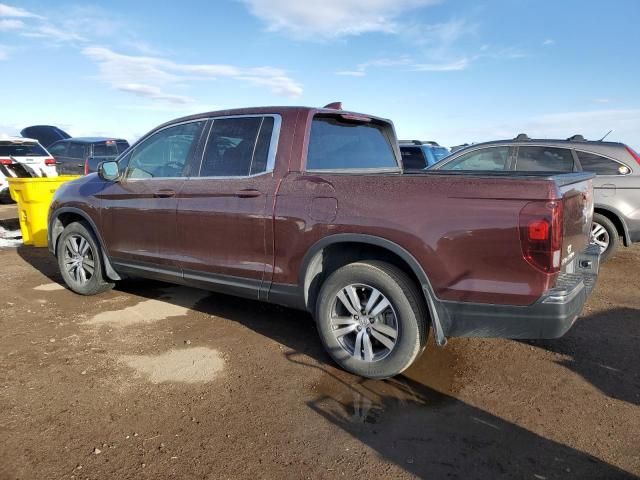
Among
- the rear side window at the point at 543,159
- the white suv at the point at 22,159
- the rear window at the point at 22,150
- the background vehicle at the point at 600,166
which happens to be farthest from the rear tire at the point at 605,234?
the rear window at the point at 22,150

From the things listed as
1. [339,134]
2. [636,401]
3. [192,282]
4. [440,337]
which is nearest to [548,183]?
[440,337]

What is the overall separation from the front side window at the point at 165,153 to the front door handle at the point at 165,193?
16cm

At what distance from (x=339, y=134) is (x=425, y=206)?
1371 mm

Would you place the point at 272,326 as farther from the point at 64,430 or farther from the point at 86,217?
the point at 86,217

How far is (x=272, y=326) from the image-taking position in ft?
14.6

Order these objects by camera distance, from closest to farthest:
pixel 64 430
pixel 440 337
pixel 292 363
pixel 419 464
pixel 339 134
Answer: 1. pixel 419 464
2. pixel 64 430
3. pixel 440 337
4. pixel 292 363
5. pixel 339 134

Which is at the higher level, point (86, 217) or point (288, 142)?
point (288, 142)

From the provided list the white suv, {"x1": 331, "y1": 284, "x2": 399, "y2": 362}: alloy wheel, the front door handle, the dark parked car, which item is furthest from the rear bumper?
the dark parked car

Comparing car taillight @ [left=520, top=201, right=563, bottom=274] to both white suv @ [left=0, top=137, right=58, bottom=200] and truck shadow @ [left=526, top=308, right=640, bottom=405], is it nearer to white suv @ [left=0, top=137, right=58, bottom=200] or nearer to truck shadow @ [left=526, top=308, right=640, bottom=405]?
truck shadow @ [left=526, top=308, right=640, bottom=405]

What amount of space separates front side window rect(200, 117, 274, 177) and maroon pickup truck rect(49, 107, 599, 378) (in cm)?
1

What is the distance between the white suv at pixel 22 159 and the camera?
11.3 meters

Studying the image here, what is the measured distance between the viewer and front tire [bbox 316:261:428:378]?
3182 mm

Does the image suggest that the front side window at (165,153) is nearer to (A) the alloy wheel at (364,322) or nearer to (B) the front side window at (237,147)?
(B) the front side window at (237,147)

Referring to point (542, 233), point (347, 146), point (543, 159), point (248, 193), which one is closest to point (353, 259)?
point (248, 193)
